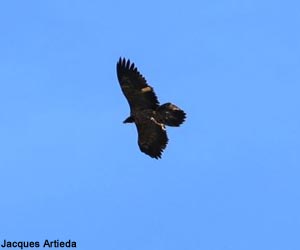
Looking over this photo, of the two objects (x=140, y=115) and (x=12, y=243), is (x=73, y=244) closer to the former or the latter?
(x=12, y=243)

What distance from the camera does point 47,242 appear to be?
2236 centimetres

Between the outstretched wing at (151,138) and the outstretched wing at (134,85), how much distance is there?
886 mm

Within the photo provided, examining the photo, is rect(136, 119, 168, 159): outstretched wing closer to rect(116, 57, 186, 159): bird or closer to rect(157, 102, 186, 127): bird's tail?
rect(116, 57, 186, 159): bird

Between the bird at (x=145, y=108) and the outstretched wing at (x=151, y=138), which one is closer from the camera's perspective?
the bird at (x=145, y=108)

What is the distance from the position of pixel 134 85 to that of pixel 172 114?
1543 millimetres

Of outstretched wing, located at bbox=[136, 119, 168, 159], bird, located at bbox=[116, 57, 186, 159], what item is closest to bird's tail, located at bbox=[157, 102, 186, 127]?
bird, located at bbox=[116, 57, 186, 159]

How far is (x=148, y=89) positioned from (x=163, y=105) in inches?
28.2

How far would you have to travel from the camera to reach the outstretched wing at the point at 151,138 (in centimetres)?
2630

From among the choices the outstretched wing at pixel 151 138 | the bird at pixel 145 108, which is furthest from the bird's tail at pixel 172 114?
the outstretched wing at pixel 151 138

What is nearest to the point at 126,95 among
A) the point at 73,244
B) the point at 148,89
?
the point at 148,89

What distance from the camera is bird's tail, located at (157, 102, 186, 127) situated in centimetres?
2514

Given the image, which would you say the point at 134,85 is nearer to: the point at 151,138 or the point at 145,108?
the point at 145,108

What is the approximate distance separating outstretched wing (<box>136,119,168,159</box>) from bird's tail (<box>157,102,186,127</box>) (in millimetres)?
901

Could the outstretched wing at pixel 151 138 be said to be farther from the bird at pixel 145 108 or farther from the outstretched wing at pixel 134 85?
the outstretched wing at pixel 134 85
